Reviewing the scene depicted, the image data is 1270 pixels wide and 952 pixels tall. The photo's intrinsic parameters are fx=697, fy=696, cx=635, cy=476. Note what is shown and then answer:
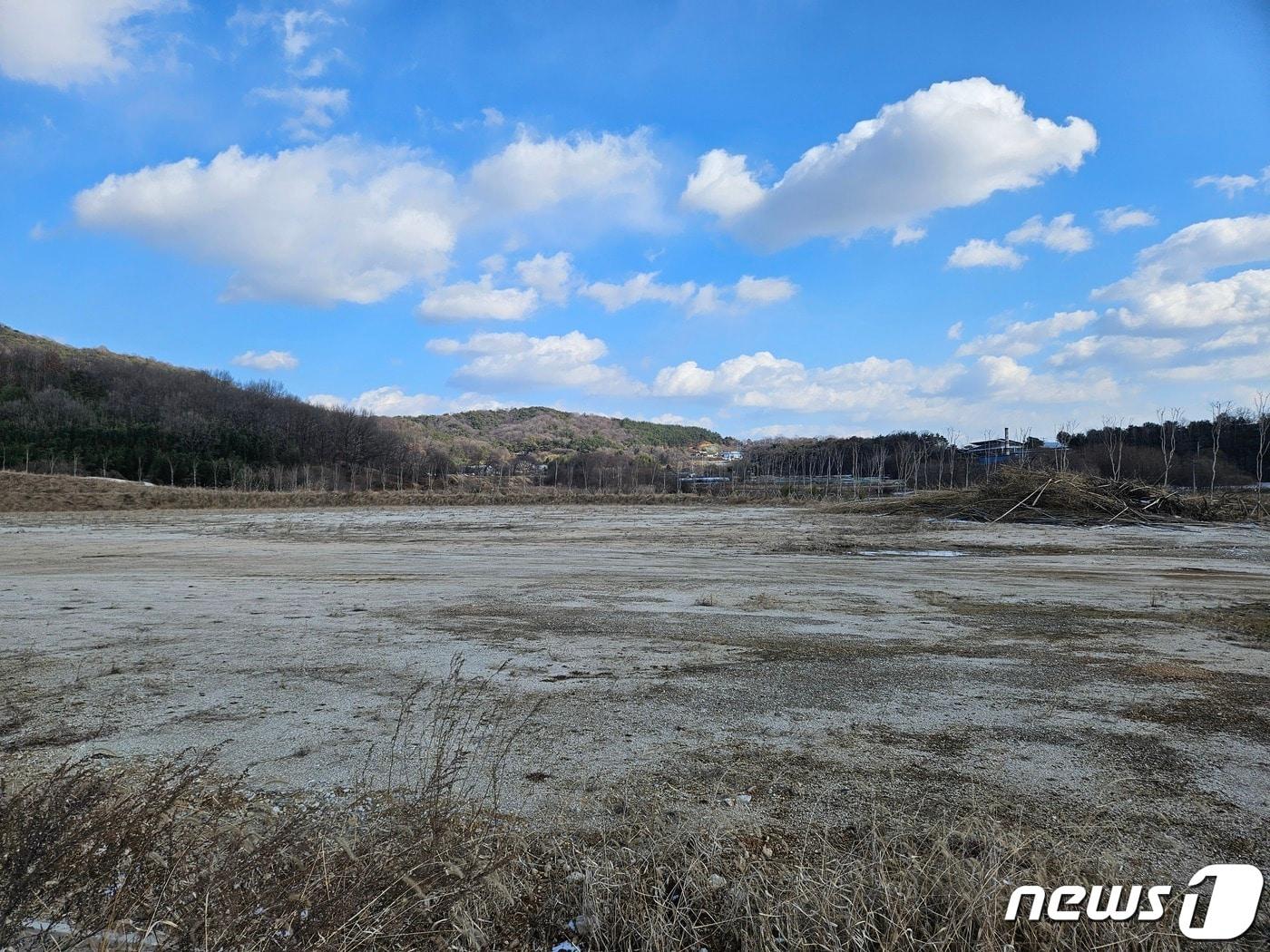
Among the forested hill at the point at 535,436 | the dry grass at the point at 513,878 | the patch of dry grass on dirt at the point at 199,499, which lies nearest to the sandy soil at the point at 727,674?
the dry grass at the point at 513,878

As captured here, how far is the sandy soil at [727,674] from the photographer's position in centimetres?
405

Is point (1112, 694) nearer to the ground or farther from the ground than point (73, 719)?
farther from the ground

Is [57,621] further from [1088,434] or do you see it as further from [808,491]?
[1088,434]

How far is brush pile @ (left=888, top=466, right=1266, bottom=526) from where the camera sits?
25281 mm

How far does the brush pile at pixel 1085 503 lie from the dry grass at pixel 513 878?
25.7 m

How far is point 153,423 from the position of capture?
80.8 meters

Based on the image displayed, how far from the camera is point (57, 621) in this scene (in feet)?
28.1

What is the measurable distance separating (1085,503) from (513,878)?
28.9 m

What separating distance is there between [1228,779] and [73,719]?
290 inches

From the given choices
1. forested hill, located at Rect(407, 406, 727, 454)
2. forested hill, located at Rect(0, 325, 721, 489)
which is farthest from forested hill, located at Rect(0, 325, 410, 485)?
forested hill, located at Rect(407, 406, 727, 454)

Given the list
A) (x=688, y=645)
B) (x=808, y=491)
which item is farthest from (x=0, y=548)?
(x=808, y=491)

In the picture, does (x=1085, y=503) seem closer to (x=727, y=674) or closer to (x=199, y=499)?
(x=727, y=674)

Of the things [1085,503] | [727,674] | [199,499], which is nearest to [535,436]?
[199,499]

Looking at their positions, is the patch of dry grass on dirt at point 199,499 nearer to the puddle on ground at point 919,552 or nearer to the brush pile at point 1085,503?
the brush pile at point 1085,503
